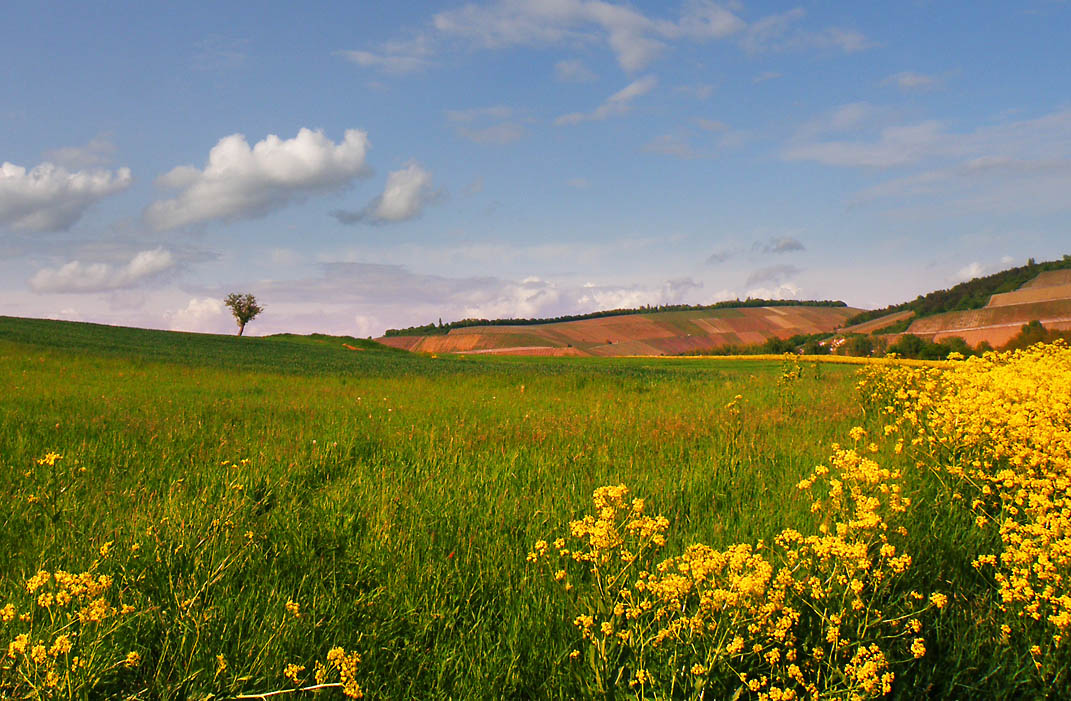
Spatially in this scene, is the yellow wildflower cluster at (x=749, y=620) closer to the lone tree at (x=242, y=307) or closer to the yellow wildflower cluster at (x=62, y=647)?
the yellow wildflower cluster at (x=62, y=647)

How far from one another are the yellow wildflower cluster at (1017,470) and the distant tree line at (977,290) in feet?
275

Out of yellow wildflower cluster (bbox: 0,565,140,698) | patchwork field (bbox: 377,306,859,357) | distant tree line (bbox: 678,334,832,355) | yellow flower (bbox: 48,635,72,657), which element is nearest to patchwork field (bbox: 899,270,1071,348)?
distant tree line (bbox: 678,334,832,355)

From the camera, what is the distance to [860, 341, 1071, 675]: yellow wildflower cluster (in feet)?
10.2

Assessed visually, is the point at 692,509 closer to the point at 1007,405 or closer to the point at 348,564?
the point at 348,564

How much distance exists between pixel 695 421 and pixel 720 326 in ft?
327

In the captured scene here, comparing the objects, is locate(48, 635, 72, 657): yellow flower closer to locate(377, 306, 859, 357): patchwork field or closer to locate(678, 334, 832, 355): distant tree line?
locate(678, 334, 832, 355): distant tree line

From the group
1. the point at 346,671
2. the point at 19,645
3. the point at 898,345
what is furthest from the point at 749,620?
the point at 898,345

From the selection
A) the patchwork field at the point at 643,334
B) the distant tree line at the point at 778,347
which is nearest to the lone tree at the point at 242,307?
the patchwork field at the point at 643,334

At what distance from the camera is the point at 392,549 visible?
372cm

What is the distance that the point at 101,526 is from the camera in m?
4.06

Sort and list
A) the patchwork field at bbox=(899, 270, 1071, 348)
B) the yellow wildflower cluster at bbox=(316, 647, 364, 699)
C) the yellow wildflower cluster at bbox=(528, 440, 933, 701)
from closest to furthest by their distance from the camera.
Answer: the yellow wildflower cluster at bbox=(316, 647, 364, 699), the yellow wildflower cluster at bbox=(528, 440, 933, 701), the patchwork field at bbox=(899, 270, 1071, 348)

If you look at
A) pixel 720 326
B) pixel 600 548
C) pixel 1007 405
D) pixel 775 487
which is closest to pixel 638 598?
pixel 600 548

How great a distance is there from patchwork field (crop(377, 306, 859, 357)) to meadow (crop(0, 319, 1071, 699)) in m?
78.2

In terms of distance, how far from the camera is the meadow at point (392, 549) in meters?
2.56
